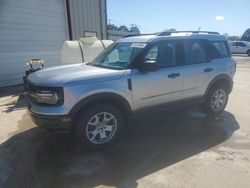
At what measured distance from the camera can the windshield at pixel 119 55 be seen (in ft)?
15.5

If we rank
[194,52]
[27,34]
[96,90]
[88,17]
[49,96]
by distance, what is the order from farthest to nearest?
1. [88,17]
2. [27,34]
3. [194,52]
4. [96,90]
5. [49,96]

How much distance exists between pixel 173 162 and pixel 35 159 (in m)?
2.13

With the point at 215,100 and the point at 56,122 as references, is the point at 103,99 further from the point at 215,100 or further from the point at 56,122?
the point at 215,100

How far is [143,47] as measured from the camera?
15.7 ft

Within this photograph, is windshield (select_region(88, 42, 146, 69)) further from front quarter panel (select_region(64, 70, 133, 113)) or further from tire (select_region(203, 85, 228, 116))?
tire (select_region(203, 85, 228, 116))

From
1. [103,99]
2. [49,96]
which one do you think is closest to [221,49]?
[103,99]

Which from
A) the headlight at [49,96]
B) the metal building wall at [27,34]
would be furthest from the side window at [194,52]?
the metal building wall at [27,34]

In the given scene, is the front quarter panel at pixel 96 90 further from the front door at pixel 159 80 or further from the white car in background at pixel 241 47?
the white car in background at pixel 241 47

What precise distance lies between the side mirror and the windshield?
268mm

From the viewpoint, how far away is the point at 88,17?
13.0m

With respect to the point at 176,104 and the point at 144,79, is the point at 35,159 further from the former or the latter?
the point at 176,104

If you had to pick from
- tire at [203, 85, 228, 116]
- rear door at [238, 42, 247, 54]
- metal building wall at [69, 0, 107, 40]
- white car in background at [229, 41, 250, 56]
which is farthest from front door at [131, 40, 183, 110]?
rear door at [238, 42, 247, 54]

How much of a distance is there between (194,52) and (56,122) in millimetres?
3172

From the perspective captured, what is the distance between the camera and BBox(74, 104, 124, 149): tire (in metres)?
4.14
